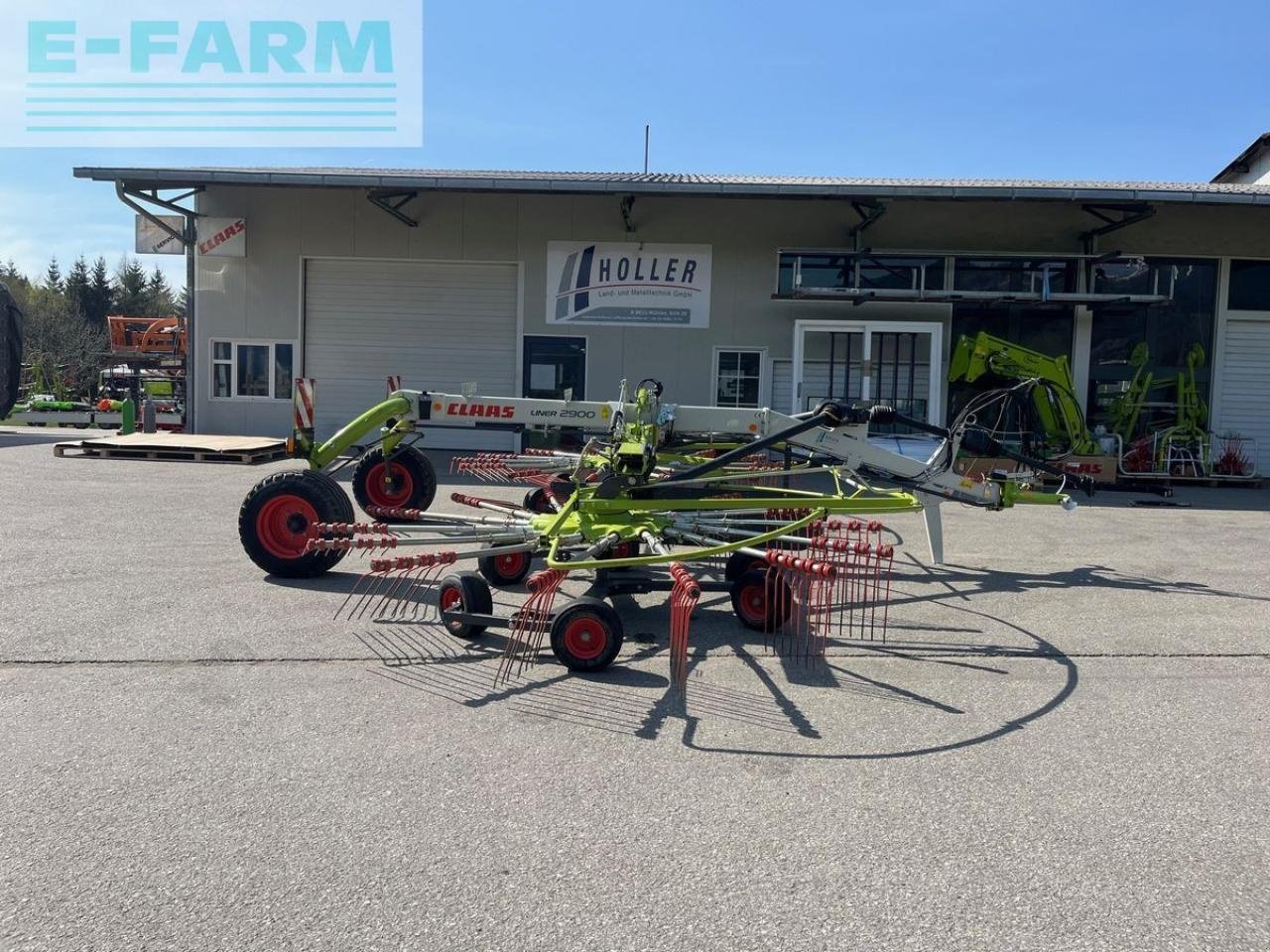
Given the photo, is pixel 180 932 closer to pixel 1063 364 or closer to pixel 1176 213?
pixel 1063 364

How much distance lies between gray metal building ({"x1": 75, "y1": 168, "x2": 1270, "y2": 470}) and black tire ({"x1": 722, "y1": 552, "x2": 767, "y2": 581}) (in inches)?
417

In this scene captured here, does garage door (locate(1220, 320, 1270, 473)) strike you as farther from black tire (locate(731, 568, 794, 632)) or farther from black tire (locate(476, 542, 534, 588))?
black tire (locate(476, 542, 534, 588))

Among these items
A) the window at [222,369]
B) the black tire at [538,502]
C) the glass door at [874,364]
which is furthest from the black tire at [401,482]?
the window at [222,369]

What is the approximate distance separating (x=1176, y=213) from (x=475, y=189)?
1271cm

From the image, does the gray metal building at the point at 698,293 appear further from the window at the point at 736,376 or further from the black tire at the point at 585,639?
the black tire at the point at 585,639

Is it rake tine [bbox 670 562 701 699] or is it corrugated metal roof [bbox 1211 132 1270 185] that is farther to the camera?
corrugated metal roof [bbox 1211 132 1270 185]

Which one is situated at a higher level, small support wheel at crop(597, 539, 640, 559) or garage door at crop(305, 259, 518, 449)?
garage door at crop(305, 259, 518, 449)

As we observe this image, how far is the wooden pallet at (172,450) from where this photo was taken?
14648 millimetres

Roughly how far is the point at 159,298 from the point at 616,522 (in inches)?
2658

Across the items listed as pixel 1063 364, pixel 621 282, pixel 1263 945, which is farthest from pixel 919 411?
pixel 1263 945

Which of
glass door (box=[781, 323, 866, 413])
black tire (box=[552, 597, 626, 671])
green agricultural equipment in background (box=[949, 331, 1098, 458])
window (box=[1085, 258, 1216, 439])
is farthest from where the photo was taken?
window (box=[1085, 258, 1216, 439])

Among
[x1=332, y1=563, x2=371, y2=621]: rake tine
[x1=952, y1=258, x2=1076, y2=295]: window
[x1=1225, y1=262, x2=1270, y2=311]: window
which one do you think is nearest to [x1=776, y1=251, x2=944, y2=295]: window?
[x1=952, y1=258, x2=1076, y2=295]: window

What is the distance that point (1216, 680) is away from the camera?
4.76 m

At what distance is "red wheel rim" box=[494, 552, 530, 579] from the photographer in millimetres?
6531
